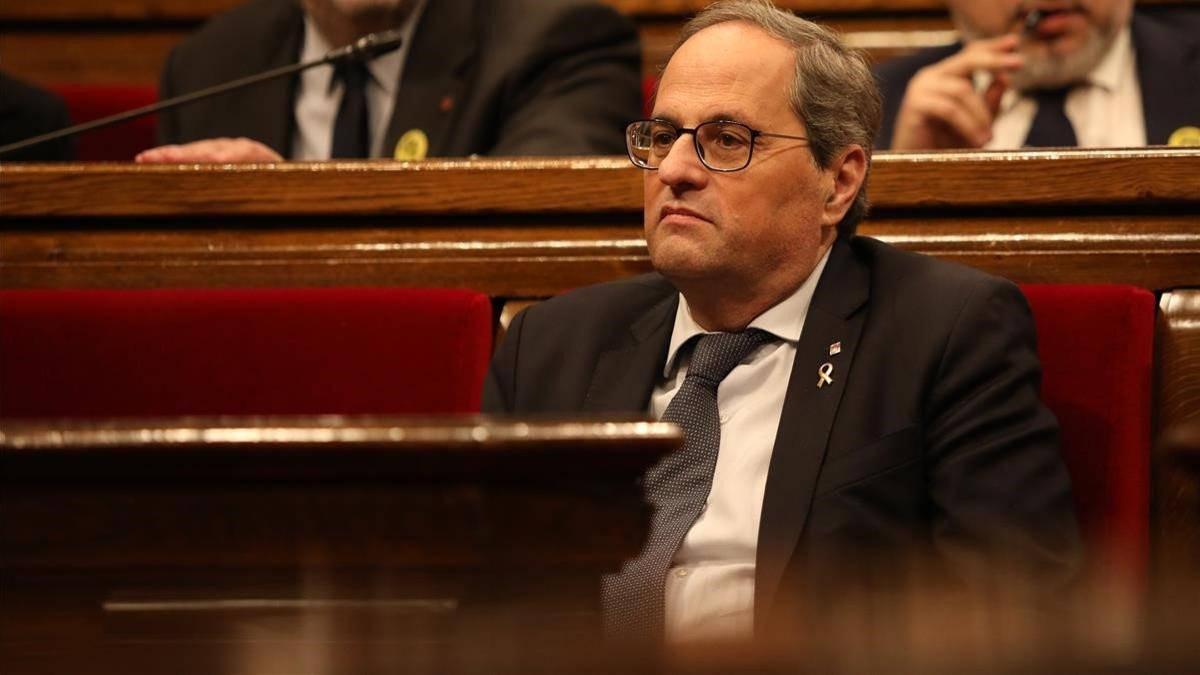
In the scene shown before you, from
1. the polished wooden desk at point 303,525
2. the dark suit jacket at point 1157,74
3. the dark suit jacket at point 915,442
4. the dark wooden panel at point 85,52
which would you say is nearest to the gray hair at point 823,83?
the dark suit jacket at point 915,442

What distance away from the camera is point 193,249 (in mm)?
1128

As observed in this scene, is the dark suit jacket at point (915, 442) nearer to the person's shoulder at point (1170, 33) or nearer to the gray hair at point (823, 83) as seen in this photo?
the gray hair at point (823, 83)

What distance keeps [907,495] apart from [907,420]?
5 cm

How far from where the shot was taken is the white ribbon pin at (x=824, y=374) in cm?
95

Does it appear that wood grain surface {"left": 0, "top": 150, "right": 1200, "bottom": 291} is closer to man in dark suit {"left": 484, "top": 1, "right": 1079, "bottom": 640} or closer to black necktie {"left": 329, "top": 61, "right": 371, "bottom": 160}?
man in dark suit {"left": 484, "top": 1, "right": 1079, "bottom": 640}

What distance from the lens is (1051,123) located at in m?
1.56

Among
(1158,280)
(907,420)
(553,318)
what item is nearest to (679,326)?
(553,318)

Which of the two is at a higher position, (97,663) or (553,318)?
(553,318)

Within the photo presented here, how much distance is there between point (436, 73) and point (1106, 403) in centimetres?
79

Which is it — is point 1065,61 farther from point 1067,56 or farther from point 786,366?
point 786,366

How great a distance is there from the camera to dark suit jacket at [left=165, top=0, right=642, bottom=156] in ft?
4.73

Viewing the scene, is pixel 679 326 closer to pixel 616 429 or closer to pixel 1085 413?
pixel 1085 413

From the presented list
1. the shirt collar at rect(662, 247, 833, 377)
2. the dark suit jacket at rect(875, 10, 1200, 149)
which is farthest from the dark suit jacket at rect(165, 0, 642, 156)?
the shirt collar at rect(662, 247, 833, 377)

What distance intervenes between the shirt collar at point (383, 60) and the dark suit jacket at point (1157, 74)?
50cm
